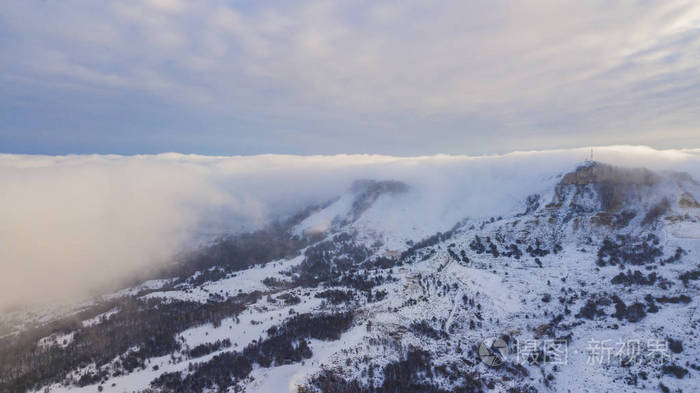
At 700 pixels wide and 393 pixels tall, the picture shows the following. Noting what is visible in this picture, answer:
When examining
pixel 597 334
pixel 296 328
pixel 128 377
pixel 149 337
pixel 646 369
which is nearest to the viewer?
pixel 646 369

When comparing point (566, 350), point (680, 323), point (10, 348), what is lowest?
point (10, 348)

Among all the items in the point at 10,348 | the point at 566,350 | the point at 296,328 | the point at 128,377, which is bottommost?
the point at 10,348

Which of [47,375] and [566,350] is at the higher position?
[566,350]

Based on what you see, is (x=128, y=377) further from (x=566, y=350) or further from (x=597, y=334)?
(x=597, y=334)

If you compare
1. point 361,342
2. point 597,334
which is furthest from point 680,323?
point 361,342

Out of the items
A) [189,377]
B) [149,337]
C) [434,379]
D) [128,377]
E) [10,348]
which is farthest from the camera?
[10,348]

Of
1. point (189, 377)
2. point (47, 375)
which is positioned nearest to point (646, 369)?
point (189, 377)

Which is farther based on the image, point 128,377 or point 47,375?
point 47,375

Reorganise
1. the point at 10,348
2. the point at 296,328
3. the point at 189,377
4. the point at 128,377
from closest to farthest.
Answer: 1. the point at 189,377
2. the point at 128,377
3. the point at 296,328
4. the point at 10,348

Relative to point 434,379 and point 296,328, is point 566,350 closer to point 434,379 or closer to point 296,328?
point 434,379
